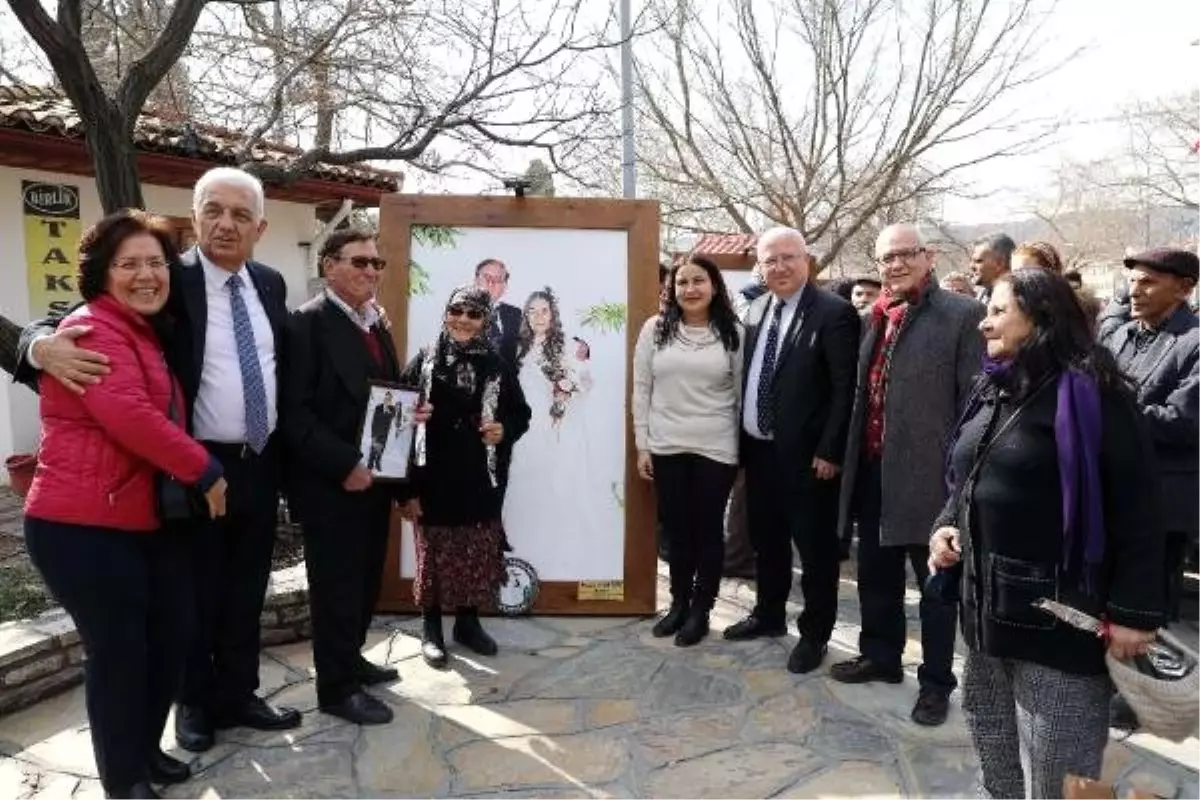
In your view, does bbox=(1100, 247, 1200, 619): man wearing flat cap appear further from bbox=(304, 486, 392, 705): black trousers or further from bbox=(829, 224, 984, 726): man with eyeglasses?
bbox=(304, 486, 392, 705): black trousers

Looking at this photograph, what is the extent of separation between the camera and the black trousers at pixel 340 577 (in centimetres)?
326

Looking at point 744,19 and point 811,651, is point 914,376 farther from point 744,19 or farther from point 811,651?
point 744,19

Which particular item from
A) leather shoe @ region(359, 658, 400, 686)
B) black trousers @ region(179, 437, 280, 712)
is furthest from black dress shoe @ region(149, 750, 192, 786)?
leather shoe @ region(359, 658, 400, 686)

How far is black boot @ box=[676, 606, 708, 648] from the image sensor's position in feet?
13.5

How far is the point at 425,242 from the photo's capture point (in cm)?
445

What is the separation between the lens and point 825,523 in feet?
12.5

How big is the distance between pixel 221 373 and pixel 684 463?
202 centimetres

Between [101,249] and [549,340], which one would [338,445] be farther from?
[549,340]

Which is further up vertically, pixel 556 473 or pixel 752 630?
pixel 556 473

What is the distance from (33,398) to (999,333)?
26.1 ft

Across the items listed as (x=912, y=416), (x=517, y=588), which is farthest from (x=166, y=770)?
(x=912, y=416)

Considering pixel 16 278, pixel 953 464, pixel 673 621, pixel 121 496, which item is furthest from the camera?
pixel 16 278

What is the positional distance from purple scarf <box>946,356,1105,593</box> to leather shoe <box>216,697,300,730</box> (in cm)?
272

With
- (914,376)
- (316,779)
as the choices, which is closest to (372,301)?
(316,779)
